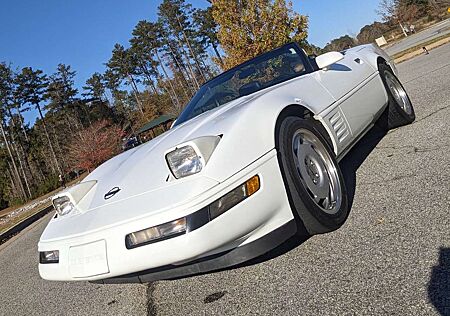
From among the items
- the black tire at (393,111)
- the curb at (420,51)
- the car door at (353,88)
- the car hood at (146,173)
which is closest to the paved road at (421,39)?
the curb at (420,51)

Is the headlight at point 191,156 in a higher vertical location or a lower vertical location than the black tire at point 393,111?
higher

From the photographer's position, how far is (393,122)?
457cm

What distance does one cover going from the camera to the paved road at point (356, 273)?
5.92 ft

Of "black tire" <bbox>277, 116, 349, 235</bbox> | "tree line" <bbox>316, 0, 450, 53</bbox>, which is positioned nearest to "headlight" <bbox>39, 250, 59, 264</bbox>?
"black tire" <bbox>277, 116, 349, 235</bbox>

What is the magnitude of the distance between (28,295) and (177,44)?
182ft

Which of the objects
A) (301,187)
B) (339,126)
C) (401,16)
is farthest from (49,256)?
(401,16)

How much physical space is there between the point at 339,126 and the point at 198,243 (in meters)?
1.74

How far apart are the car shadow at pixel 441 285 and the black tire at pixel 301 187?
685 mm

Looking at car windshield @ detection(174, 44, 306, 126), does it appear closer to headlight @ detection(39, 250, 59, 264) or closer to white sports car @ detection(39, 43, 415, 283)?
white sports car @ detection(39, 43, 415, 283)

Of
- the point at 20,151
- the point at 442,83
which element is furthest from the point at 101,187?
the point at 20,151

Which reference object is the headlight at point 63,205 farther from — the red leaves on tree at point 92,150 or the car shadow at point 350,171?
the red leaves on tree at point 92,150

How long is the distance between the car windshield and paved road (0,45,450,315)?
113 cm

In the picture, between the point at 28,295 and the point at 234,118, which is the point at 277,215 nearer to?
the point at 234,118

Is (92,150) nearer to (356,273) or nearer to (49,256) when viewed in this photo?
(49,256)
